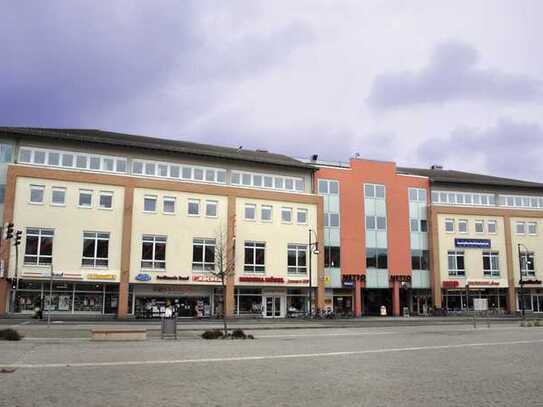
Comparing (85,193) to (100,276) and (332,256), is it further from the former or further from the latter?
(332,256)

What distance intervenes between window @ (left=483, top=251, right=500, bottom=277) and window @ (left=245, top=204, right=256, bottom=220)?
86.2ft

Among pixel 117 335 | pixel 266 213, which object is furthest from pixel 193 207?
pixel 117 335

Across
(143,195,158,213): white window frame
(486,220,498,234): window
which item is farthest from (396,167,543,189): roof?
(143,195,158,213): white window frame

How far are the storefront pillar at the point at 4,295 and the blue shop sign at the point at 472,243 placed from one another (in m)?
42.7

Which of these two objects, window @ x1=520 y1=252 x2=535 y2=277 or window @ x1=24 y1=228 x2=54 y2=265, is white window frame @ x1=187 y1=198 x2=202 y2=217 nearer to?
window @ x1=24 y1=228 x2=54 y2=265

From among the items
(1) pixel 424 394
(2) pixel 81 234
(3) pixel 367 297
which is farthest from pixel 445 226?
(1) pixel 424 394

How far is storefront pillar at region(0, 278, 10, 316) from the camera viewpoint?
42.3 m

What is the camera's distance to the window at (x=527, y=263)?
63312 mm

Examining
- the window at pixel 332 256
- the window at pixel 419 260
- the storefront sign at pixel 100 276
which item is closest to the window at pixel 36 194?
the storefront sign at pixel 100 276

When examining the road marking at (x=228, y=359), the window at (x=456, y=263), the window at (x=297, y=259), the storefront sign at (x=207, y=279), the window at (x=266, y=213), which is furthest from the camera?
the window at (x=456, y=263)

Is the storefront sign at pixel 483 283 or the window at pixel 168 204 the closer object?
the window at pixel 168 204

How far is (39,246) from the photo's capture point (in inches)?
1758

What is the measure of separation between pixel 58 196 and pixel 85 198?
79.4 inches

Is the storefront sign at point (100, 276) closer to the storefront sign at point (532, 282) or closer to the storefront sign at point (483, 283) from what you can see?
the storefront sign at point (483, 283)
